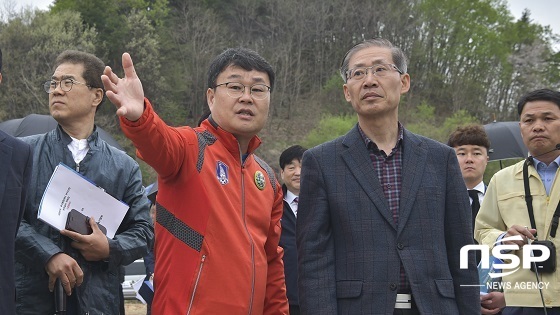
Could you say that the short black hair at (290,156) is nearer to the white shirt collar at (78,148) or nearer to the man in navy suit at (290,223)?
the man in navy suit at (290,223)

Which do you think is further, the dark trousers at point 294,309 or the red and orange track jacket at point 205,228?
the dark trousers at point 294,309

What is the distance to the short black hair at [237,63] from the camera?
12.3 ft

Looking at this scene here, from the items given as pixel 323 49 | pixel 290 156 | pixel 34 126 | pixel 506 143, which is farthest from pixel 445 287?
pixel 323 49

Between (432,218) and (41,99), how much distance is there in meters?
39.5

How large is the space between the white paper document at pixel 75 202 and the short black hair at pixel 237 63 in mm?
891

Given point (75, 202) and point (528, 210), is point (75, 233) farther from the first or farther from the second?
point (528, 210)

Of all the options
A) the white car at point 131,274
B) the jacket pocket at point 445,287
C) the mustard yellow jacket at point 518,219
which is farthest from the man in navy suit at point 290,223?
the white car at point 131,274

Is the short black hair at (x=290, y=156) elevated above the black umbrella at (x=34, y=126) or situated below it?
below

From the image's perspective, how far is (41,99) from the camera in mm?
40250

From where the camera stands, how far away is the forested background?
176 feet

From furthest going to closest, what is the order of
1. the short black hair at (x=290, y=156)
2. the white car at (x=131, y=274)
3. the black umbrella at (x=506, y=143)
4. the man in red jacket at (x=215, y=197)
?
the white car at (x=131, y=274) < the black umbrella at (x=506, y=143) < the short black hair at (x=290, y=156) < the man in red jacket at (x=215, y=197)

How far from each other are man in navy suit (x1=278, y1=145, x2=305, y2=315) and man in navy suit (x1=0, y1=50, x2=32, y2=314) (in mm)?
2914

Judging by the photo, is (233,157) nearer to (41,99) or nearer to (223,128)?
(223,128)

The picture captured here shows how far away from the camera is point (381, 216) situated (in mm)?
3451
